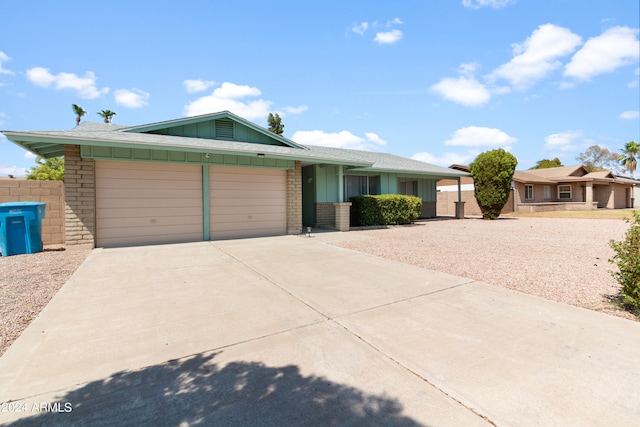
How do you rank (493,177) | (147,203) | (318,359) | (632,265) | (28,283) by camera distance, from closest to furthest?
(318,359) < (632,265) < (28,283) < (147,203) < (493,177)

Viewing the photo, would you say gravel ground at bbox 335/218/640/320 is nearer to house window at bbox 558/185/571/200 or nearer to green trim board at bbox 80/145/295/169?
green trim board at bbox 80/145/295/169

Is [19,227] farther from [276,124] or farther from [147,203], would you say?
[276,124]

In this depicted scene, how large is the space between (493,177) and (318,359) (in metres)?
19.1

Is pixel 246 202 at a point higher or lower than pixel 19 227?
higher

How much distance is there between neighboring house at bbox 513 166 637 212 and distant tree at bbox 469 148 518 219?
10.2 m

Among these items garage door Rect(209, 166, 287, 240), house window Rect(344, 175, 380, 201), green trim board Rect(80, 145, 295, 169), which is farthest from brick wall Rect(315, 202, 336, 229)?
green trim board Rect(80, 145, 295, 169)

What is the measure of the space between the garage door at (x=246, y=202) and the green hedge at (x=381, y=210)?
426 cm

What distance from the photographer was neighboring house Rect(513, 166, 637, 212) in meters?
27.5

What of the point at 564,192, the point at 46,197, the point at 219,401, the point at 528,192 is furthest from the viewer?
the point at 564,192

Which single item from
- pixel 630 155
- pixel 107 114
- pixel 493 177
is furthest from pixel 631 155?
pixel 107 114

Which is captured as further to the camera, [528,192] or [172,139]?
[528,192]

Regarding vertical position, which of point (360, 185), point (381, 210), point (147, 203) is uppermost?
point (360, 185)

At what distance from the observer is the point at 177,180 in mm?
9539

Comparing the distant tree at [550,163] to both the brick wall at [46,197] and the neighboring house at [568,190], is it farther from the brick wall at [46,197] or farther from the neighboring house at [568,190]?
the brick wall at [46,197]
